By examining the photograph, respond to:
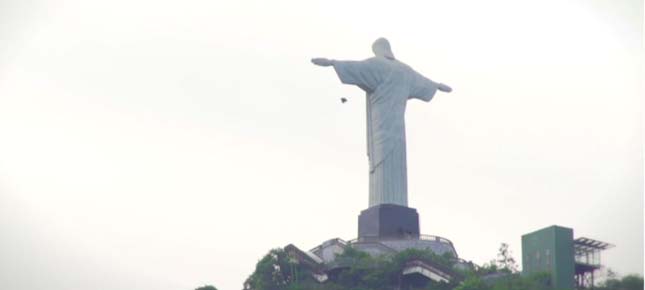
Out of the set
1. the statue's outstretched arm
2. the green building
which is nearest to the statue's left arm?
the statue's outstretched arm

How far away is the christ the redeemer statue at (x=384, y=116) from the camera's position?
46.4 meters

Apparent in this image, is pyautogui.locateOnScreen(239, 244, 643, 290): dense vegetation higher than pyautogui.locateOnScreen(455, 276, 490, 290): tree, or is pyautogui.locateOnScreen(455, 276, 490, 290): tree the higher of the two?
pyautogui.locateOnScreen(239, 244, 643, 290): dense vegetation

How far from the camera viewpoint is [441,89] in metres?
49.3

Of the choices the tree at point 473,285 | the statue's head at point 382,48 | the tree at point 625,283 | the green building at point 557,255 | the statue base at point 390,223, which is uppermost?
the statue's head at point 382,48

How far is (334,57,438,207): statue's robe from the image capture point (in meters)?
46.4

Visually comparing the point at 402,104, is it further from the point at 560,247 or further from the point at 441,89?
the point at 560,247

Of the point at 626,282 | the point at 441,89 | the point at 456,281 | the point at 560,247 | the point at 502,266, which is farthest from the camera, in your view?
the point at 441,89

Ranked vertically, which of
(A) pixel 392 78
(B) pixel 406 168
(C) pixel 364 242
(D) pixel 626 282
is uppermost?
(A) pixel 392 78

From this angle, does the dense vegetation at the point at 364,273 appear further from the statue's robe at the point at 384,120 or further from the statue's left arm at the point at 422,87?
the statue's left arm at the point at 422,87

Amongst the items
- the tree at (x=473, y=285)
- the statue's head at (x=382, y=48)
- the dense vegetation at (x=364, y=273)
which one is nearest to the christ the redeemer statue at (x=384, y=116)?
the statue's head at (x=382, y=48)

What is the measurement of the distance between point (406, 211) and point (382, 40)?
663 cm

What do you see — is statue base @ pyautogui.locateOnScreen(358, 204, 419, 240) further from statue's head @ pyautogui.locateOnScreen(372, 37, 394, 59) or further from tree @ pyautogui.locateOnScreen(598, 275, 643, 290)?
tree @ pyautogui.locateOnScreen(598, 275, 643, 290)

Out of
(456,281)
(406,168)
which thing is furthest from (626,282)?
(406,168)

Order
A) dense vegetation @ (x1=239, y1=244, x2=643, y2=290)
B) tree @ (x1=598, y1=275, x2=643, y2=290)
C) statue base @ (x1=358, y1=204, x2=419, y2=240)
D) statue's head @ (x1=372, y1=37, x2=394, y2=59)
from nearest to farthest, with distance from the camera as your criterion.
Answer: tree @ (x1=598, y1=275, x2=643, y2=290)
dense vegetation @ (x1=239, y1=244, x2=643, y2=290)
statue base @ (x1=358, y1=204, x2=419, y2=240)
statue's head @ (x1=372, y1=37, x2=394, y2=59)
